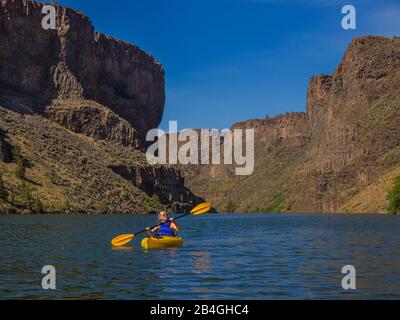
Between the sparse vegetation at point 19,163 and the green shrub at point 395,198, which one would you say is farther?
the green shrub at point 395,198

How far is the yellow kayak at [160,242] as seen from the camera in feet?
147

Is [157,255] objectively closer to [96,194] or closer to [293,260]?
[293,260]

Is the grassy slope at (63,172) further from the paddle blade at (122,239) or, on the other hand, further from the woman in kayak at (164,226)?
the woman in kayak at (164,226)

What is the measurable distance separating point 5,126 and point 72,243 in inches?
4678

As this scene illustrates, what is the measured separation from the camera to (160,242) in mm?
45344

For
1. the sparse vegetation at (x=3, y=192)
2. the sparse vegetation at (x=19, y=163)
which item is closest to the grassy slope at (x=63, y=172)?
the sparse vegetation at (x=19, y=163)

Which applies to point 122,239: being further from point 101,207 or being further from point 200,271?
point 101,207

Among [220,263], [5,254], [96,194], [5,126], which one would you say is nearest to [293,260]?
[220,263]

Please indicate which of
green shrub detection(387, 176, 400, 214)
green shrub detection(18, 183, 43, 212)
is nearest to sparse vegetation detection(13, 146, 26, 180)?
green shrub detection(18, 183, 43, 212)

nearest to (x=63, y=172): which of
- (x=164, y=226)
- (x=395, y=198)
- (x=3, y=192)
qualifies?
(x=3, y=192)

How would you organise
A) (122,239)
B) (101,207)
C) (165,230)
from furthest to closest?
(101,207), (165,230), (122,239)

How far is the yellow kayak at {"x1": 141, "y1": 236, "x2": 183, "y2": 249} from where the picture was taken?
44750mm

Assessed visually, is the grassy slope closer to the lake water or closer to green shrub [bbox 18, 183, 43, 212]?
green shrub [bbox 18, 183, 43, 212]
